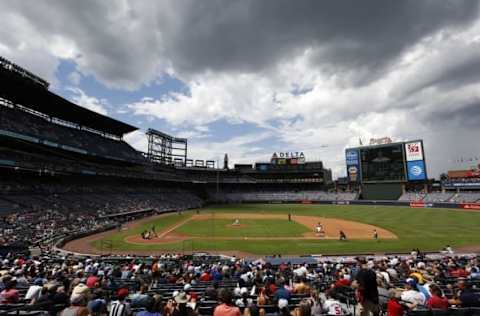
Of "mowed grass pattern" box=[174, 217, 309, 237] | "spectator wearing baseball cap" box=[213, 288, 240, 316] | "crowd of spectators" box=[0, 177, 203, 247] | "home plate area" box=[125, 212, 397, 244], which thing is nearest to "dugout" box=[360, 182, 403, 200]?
"home plate area" box=[125, 212, 397, 244]

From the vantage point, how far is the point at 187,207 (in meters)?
72.8

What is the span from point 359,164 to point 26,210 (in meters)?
80.0

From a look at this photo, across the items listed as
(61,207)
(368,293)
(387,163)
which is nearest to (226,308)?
(368,293)

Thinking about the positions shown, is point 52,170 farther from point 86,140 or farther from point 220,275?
point 220,275

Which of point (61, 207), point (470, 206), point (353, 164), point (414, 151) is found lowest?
point (470, 206)

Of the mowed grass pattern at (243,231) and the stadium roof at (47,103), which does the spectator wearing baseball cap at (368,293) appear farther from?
the stadium roof at (47,103)

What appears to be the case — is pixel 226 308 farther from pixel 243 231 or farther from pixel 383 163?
pixel 383 163

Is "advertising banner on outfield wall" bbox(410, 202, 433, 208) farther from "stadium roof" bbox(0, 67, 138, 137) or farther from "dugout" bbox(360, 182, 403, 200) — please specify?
"stadium roof" bbox(0, 67, 138, 137)

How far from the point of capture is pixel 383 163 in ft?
242

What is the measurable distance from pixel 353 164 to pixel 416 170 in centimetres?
1699

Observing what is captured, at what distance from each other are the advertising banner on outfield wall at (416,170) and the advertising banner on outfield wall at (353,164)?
44.7 feet

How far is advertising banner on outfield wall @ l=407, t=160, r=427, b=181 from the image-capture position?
66.9 m

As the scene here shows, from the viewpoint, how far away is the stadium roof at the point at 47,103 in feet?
132

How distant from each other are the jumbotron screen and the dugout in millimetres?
2020
